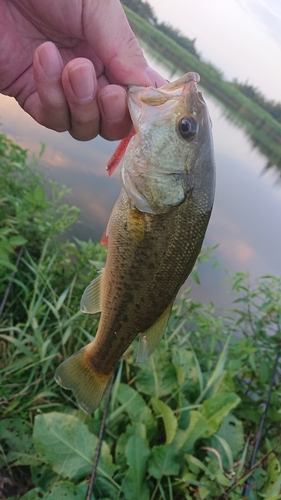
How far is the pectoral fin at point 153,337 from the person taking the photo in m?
1.75

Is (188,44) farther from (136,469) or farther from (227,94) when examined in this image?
(136,469)

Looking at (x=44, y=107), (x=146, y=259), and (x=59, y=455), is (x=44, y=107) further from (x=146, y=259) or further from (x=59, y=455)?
(x=59, y=455)

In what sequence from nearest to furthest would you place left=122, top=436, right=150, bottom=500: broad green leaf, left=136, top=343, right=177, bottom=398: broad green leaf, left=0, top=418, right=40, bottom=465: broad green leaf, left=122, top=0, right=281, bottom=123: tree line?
left=122, top=436, right=150, bottom=500: broad green leaf
left=0, top=418, right=40, bottom=465: broad green leaf
left=136, top=343, right=177, bottom=398: broad green leaf
left=122, top=0, right=281, bottom=123: tree line

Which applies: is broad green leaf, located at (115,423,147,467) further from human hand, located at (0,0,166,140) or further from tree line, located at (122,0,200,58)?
tree line, located at (122,0,200,58)

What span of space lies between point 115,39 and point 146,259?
1.14 meters

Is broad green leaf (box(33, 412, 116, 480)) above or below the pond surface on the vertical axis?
below

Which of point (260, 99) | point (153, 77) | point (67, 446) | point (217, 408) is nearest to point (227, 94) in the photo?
point (260, 99)

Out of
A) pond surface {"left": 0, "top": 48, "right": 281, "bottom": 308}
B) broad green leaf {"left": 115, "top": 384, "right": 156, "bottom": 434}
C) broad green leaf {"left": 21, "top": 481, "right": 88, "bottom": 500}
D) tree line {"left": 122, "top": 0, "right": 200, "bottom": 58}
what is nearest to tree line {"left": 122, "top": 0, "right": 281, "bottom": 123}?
tree line {"left": 122, "top": 0, "right": 200, "bottom": 58}

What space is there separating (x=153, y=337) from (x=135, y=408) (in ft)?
4.15

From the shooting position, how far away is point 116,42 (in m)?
1.87

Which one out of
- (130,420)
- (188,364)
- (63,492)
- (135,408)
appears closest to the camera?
(63,492)

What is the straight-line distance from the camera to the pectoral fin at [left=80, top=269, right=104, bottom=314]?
6.19ft

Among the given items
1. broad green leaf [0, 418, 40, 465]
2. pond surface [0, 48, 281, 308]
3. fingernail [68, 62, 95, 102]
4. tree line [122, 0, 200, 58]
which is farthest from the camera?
tree line [122, 0, 200, 58]

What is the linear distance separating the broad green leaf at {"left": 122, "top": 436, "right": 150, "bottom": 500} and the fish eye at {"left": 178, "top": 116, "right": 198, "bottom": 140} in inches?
76.9
